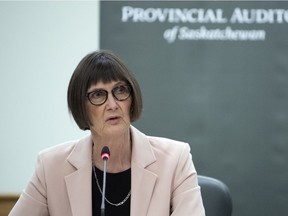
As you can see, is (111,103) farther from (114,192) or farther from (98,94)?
(114,192)

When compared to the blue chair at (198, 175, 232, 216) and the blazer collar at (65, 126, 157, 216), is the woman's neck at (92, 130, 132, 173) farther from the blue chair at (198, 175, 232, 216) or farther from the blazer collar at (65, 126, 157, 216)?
the blue chair at (198, 175, 232, 216)

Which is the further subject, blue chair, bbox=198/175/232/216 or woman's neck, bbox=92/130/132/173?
blue chair, bbox=198/175/232/216

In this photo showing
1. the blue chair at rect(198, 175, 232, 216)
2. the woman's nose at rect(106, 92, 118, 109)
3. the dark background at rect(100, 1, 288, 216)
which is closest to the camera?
the woman's nose at rect(106, 92, 118, 109)

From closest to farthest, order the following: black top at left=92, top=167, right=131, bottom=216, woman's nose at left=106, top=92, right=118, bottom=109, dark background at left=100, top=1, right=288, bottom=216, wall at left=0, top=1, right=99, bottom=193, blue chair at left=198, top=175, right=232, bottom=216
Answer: woman's nose at left=106, top=92, right=118, bottom=109 → black top at left=92, top=167, right=131, bottom=216 → blue chair at left=198, top=175, right=232, bottom=216 → dark background at left=100, top=1, right=288, bottom=216 → wall at left=0, top=1, right=99, bottom=193

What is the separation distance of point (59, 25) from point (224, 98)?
1267 mm

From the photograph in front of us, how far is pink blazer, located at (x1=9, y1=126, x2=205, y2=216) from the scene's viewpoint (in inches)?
85.9

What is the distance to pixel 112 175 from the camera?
2.31 metres

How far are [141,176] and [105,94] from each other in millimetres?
361

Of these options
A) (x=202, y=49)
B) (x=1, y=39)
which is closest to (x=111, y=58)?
(x=202, y=49)

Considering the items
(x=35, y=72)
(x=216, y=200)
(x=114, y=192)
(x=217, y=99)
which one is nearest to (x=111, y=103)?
(x=114, y=192)

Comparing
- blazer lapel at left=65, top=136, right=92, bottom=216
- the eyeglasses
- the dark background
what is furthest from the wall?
the eyeglasses

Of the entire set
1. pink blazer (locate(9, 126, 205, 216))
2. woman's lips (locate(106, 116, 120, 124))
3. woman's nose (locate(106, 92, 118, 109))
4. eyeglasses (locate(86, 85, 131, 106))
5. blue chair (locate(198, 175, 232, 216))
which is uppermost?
eyeglasses (locate(86, 85, 131, 106))

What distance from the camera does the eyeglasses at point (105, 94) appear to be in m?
2.17

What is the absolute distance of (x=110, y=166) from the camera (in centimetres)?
233
